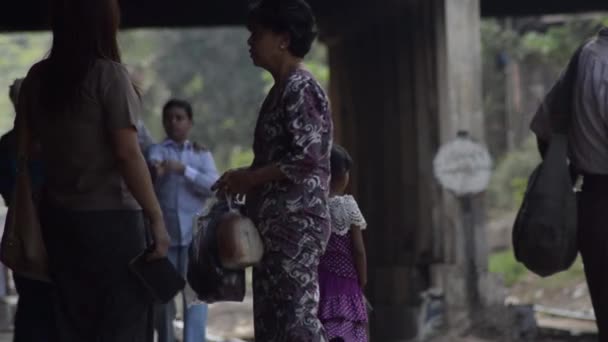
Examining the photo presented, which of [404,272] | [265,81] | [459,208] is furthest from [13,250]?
[265,81]

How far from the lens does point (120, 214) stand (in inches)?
199

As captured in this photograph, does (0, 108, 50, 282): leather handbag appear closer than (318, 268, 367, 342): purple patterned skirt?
Yes

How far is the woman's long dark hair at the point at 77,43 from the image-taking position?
5070 millimetres

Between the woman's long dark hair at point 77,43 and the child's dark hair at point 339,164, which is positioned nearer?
the woman's long dark hair at point 77,43

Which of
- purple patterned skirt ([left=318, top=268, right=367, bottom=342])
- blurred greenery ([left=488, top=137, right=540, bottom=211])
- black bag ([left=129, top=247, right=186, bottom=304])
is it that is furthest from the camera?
blurred greenery ([left=488, top=137, right=540, bottom=211])

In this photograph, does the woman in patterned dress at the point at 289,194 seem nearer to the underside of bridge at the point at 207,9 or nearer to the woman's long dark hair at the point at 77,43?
the woman's long dark hair at the point at 77,43

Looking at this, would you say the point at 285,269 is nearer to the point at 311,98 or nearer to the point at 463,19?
the point at 311,98

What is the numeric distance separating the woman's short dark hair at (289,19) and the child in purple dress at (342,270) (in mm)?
1230

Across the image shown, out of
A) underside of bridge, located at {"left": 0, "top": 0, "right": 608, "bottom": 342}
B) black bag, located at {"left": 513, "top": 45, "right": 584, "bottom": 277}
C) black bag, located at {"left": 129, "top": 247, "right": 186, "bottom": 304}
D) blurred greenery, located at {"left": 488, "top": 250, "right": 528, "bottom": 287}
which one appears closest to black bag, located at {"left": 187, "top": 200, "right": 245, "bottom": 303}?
black bag, located at {"left": 129, "top": 247, "right": 186, "bottom": 304}

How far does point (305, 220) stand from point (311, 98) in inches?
19.3

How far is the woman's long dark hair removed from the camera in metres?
5.07

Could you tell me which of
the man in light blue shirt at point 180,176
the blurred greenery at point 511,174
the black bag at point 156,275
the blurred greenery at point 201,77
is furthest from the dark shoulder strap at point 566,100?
the blurred greenery at point 201,77

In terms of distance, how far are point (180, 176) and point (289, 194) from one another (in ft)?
13.3

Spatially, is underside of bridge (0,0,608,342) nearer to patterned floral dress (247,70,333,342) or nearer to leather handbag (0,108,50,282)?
patterned floral dress (247,70,333,342)
